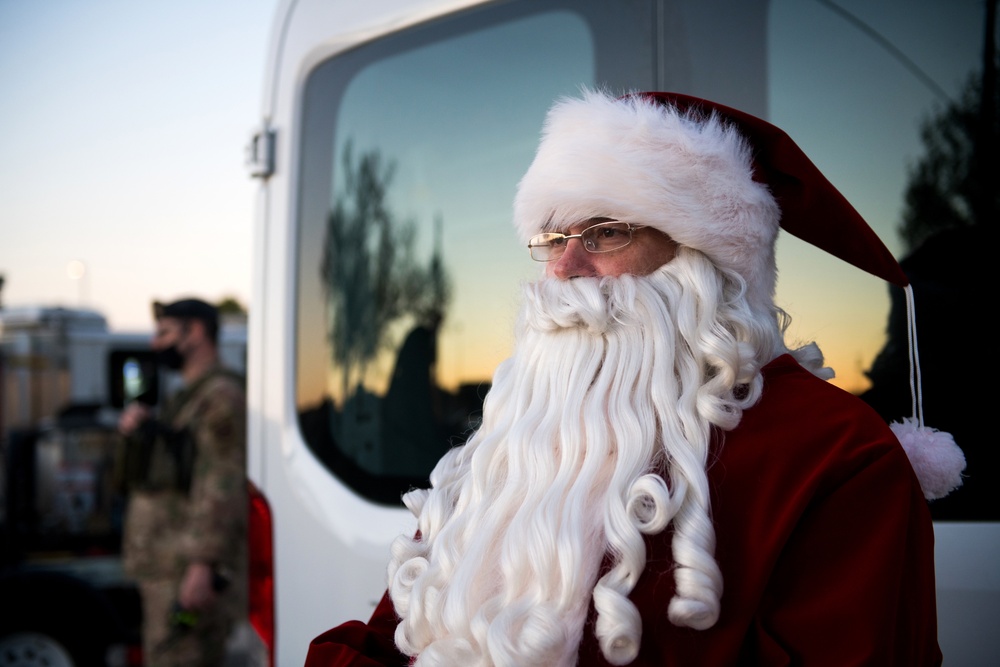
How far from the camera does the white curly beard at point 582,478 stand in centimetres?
125

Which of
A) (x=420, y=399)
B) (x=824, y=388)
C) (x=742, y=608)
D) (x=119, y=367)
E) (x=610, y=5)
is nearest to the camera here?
(x=742, y=608)

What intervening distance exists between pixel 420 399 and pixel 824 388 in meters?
1.15

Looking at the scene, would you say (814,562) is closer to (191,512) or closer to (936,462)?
(936,462)

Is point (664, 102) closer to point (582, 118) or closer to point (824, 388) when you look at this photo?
point (582, 118)

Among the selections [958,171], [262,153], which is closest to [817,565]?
[958,171]

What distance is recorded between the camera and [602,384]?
1.45m

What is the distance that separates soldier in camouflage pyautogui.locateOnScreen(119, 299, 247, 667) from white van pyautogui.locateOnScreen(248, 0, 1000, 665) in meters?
1.41

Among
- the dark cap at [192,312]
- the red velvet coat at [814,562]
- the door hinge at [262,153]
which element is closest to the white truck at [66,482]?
the dark cap at [192,312]

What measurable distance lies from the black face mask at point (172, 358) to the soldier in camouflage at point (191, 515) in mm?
50

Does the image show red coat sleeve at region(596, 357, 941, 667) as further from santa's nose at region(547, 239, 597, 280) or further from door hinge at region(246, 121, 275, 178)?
door hinge at region(246, 121, 275, 178)

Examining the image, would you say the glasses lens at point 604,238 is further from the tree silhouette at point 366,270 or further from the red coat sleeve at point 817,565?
the tree silhouette at point 366,270

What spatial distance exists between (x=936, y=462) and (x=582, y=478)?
A: 23.7 inches

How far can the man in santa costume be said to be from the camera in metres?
1.23

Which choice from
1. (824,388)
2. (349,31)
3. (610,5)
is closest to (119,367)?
(349,31)
